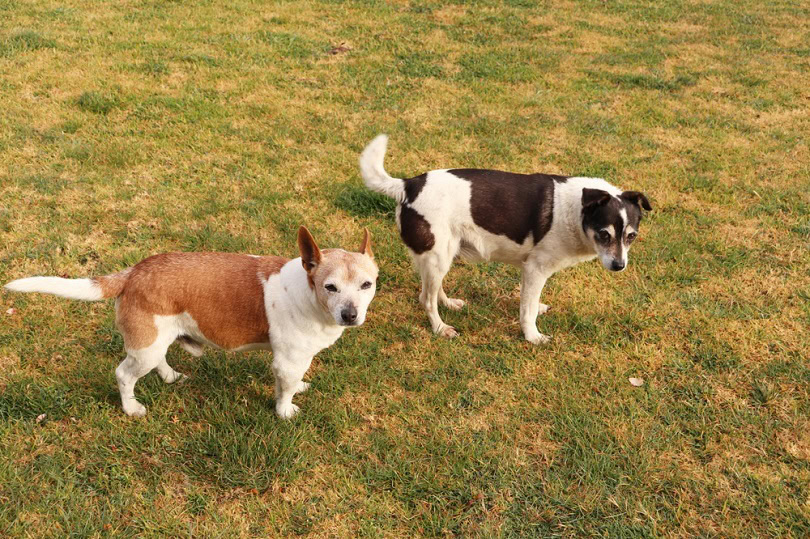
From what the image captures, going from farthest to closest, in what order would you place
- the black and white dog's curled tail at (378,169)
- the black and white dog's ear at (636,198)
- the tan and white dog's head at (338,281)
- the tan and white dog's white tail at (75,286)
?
the black and white dog's curled tail at (378,169) < the black and white dog's ear at (636,198) < the tan and white dog's head at (338,281) < the tan and white dog's white tail at (75,286)

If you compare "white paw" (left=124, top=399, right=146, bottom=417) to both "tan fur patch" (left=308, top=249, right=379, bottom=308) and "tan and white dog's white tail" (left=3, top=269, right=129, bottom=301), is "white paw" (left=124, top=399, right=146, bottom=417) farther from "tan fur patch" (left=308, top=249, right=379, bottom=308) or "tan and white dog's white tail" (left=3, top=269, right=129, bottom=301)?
"tan fur patch" (left=308, top=249, right=379, bottom=308)

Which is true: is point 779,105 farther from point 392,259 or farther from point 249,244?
point 249,244

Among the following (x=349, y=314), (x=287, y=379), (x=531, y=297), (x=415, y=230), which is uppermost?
(x=349, y=314)

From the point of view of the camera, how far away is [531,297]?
4637mm

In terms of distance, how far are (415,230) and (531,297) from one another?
44.3 inches

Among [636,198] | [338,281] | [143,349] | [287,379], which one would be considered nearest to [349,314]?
[338,281]

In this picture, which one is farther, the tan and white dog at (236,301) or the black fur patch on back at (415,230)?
the black fur patch on back at (415,230)

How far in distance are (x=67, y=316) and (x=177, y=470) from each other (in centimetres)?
194

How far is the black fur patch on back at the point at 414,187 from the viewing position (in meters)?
4.39

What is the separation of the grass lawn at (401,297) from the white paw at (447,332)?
0.13 m

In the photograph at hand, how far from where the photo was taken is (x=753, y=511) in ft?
10.9

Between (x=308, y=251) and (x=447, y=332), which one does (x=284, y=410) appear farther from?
(x=447, y=332)

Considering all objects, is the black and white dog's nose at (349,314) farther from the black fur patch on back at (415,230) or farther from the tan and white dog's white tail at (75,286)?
the tan and white dog's white tail at (75,286)

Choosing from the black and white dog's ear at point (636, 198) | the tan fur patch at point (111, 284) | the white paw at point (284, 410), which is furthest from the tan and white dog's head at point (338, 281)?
the black and white dog's ear at point (636, 198)
